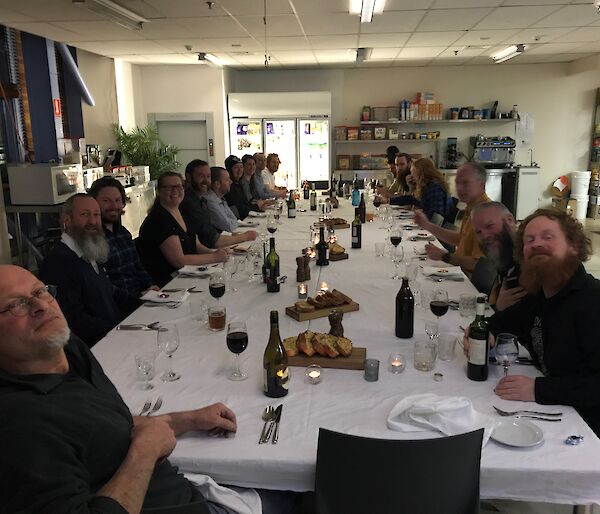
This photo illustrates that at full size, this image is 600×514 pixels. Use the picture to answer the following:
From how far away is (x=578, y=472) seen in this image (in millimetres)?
1357

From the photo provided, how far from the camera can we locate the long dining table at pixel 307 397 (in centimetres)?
139

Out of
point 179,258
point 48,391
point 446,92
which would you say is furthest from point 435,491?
point 446,92

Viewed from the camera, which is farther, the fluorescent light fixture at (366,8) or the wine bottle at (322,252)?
the fluorescent light fixture at (366,8)

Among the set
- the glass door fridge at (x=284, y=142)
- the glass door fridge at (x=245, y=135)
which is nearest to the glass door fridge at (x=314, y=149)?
the glass door fridge at (x=284, y=142)

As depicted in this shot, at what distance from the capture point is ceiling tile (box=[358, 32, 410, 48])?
22.6 feet

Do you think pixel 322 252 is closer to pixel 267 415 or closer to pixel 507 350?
pixel 507 350

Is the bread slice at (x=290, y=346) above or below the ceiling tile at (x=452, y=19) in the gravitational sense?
below

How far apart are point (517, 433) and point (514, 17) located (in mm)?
5719

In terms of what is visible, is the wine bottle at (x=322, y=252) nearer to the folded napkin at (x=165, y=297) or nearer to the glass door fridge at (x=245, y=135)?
the folded napkin at (x=165, y=297)

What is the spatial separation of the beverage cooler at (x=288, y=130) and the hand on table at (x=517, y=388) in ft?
29.2

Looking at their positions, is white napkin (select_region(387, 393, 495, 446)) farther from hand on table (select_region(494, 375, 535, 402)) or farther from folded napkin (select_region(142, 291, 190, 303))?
folded napkin (select_region(142, 291, 190, 303))

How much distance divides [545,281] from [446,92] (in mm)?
9115

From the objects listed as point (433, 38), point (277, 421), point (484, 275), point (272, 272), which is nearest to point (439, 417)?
point (277, 421)

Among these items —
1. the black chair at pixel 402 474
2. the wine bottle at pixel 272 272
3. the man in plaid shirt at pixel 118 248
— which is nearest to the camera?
the black chair at pixel 402 474
